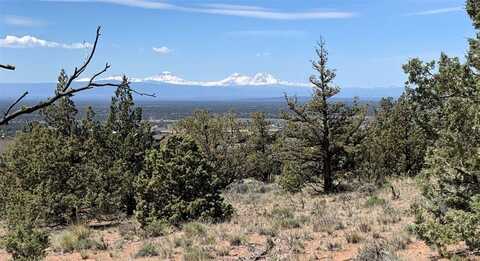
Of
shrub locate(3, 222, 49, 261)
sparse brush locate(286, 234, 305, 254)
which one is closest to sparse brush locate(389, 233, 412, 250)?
sparse brush locate(286, 234, 305, 254)

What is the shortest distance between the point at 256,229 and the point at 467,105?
28.1 feet

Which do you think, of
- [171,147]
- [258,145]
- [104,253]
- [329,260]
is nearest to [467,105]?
[329,260]

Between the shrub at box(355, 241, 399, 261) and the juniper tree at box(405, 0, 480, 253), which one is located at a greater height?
the juniper tree at box(405, 0, 480, 253)

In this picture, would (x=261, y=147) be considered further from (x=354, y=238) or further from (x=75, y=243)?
(x=354, y=238)

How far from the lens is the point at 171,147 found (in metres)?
19.8

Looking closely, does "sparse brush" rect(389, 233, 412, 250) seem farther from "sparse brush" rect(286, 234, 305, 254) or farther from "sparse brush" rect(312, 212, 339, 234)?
"sparse brush" rect(312, 212, 339, 234)

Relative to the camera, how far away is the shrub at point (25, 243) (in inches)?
473

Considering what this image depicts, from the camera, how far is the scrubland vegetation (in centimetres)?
1046

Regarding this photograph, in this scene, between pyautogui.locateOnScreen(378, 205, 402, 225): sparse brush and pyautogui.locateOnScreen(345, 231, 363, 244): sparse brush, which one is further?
pyautogui.locateOnScreen(378, 205, 402, 225): sparse brush

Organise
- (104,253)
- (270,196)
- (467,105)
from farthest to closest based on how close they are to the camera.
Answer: (270,196), (104,253), (467,105)

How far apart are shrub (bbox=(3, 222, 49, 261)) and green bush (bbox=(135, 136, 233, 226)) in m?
6.74

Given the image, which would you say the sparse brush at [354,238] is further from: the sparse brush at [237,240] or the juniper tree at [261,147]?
the juniper tree at [261,147]

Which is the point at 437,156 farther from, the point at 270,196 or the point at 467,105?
the point at 270,196

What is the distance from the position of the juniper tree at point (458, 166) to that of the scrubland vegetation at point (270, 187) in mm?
28
